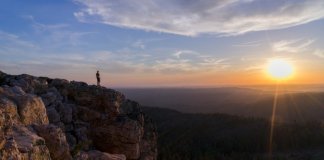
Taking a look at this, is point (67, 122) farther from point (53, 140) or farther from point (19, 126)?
point (19, 126)

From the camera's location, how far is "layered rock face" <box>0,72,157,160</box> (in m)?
11.3

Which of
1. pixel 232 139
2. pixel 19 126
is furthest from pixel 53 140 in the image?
pixel 232 139

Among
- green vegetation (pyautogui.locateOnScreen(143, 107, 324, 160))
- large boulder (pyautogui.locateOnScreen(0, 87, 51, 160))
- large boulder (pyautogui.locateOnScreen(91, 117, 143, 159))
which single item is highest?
large boulder (pyautogui.locateOnScreen(0, 87, 51, 160))

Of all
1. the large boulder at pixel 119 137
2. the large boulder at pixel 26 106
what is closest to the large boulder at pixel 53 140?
the large boulder at pixel 26 106

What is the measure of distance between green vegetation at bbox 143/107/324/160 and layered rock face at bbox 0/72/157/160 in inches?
1183

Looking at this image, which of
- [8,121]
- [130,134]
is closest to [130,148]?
[130,134]

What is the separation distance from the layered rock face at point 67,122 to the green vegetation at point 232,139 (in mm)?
30061

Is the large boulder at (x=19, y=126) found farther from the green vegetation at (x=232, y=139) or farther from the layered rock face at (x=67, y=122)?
the green vegetation at (x=232, y=139)

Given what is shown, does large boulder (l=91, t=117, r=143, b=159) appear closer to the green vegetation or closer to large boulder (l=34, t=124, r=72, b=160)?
large boulder (l=34, t=124, r=72, b=160)

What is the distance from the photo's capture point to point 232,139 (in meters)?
79.6

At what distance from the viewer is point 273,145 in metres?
73.4

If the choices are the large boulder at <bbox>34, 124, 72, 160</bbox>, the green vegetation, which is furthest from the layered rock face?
the green vegetation

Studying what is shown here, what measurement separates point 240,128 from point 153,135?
6673 centimetres

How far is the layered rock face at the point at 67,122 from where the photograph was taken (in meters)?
11.3
